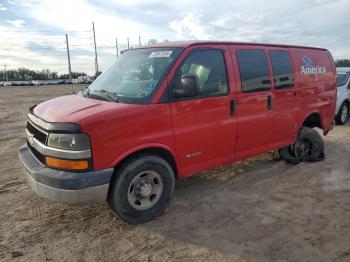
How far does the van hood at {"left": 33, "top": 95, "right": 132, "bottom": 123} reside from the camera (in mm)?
3887

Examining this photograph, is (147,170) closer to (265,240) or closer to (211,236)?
(211,236)

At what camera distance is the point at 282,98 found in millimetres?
5914

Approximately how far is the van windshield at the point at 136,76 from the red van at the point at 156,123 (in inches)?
0.6

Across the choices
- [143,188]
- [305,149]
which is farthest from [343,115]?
[143,188]

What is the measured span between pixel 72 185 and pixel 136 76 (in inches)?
66.5

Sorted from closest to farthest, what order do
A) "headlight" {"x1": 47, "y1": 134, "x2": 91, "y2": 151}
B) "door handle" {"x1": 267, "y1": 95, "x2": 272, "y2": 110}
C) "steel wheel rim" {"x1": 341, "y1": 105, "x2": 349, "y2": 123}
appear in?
1. "headlight" {"x1": 47, "y1": 134, "x2": 91, "y2": 151}
2. "door handle" {"x1": 267, "y1": 95, "x2": 272, "y2": 110}
3. "steel wheel rim" {"x1": 341, "y1": 105, "x2": 349, "y2": 123}

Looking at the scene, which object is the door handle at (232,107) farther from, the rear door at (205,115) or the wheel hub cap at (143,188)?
the wheel hub cap at (143,188)


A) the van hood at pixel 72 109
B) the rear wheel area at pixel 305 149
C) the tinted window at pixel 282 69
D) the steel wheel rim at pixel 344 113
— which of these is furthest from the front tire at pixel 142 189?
the steel wheel rim at pixel 344 113

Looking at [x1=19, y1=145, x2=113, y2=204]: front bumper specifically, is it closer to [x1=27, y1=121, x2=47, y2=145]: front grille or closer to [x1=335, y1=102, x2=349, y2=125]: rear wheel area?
[x1=27, y1=121, x2=47, y2=145]: front grille

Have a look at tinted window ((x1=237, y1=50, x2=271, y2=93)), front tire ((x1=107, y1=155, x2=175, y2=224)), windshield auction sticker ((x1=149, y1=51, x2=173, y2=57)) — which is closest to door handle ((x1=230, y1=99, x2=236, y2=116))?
tinted window ((x1=237, y1=50, x2=271, y2=93))

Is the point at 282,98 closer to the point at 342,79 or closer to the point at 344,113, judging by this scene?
the point at 344,113

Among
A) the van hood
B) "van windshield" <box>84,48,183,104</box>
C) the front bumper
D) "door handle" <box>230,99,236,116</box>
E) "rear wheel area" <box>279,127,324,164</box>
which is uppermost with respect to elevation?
"van windshield" <box>84,48,183,104</box>

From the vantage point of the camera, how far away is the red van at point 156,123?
380 centimetres

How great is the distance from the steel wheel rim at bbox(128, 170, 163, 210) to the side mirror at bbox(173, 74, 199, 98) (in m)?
1.00
